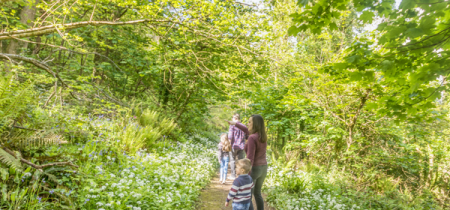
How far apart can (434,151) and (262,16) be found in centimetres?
827

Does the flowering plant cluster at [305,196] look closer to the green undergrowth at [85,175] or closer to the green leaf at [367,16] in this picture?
the green undergrowth at [85,175]

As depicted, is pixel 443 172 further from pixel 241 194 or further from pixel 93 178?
pixel 93 178

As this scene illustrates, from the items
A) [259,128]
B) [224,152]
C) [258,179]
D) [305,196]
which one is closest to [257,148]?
[259,128]

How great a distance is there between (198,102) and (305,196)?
20.9ft

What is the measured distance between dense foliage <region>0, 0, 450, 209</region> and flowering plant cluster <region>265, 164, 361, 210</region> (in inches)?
1.7

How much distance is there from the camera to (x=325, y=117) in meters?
7.36

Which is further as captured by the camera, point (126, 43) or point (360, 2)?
point (126, 43)

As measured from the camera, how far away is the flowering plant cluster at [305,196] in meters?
5.07

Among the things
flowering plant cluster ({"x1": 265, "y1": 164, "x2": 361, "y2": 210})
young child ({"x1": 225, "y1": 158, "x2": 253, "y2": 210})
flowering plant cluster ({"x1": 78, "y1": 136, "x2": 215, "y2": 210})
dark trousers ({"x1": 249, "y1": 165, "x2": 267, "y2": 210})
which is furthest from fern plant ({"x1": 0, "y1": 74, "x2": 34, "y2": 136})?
flowering plant cluster ({"x1": 265, "y1": 164, "x2": 361, "y2": 210})

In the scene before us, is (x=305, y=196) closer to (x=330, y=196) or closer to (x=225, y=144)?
(x=330, y=196)

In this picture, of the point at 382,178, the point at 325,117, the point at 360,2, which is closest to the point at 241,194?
the point at 360,2

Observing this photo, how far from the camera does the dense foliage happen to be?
2836 millimetres

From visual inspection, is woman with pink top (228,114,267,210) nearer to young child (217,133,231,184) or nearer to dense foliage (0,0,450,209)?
dense foliage (0,0,450,209)

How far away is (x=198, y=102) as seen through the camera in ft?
33.7
